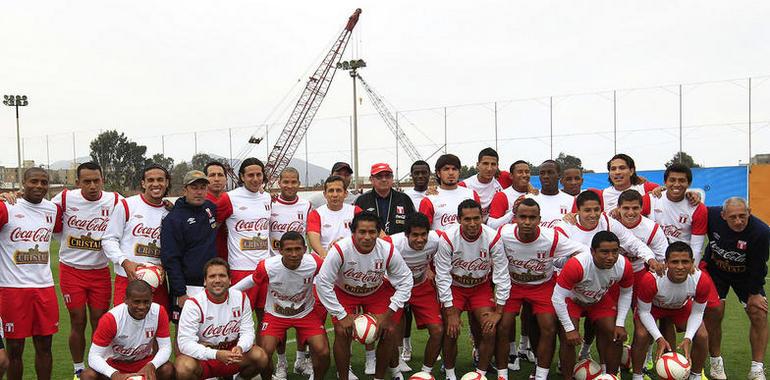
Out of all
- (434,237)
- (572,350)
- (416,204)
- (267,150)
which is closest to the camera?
(572,350)

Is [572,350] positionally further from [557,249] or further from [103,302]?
[103,302]

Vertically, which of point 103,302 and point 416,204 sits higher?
point 416,204

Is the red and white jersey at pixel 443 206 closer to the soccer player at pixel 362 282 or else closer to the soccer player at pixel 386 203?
the soccer player at pixel 386 203

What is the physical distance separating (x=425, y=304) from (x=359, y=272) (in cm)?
74

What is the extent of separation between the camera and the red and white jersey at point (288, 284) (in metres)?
5.19

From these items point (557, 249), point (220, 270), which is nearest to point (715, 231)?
point (557, 249)

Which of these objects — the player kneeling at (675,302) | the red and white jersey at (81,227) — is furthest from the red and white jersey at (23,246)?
the player kneeling at (675,302)

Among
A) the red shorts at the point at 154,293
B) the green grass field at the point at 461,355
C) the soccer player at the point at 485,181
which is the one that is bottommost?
the green grass field at the point at 461,355

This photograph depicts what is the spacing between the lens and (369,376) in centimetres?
576

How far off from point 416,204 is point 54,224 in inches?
133

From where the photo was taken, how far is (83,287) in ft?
17.9

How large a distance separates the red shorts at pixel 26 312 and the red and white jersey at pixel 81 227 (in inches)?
18.4

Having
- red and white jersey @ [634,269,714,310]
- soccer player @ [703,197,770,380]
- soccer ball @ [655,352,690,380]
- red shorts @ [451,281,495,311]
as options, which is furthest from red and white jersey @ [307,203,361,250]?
soccer player @ [703,197,770,380]

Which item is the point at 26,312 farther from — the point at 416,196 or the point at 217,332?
the point at 416,196
